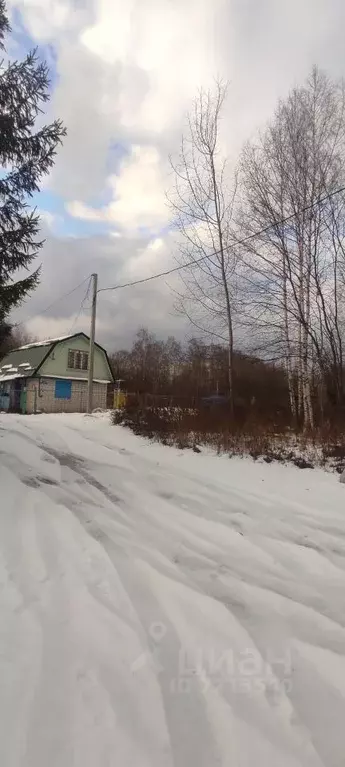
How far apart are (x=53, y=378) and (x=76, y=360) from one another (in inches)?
119

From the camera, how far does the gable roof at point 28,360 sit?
104 ft

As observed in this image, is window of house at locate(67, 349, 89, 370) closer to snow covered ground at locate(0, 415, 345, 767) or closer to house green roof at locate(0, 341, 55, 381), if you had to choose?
house green roof at locate(0, 341, 55, 381)

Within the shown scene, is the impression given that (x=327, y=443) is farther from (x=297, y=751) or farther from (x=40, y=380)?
(x=40, y=380)

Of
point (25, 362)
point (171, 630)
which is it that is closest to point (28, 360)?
point (25, 362)

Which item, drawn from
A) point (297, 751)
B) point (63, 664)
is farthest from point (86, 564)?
point (297, 751)

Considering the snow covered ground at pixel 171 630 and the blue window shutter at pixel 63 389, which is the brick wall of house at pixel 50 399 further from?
the snow covered ground at pixel 171 630

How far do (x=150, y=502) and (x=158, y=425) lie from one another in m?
6.28

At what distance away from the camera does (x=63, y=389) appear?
32.4 m

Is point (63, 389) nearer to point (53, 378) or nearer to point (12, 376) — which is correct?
point (53, 378)

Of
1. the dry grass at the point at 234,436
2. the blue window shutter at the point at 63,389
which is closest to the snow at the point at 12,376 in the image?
the blue window shutter at the point at 63,389

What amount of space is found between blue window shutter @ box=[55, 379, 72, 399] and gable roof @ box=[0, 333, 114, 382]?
1.86m

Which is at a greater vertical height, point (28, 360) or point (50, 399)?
point (28, 360)

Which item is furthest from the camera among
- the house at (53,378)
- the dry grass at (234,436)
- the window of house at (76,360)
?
the window of house at (76,360)

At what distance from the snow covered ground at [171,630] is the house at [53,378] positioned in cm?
2582
